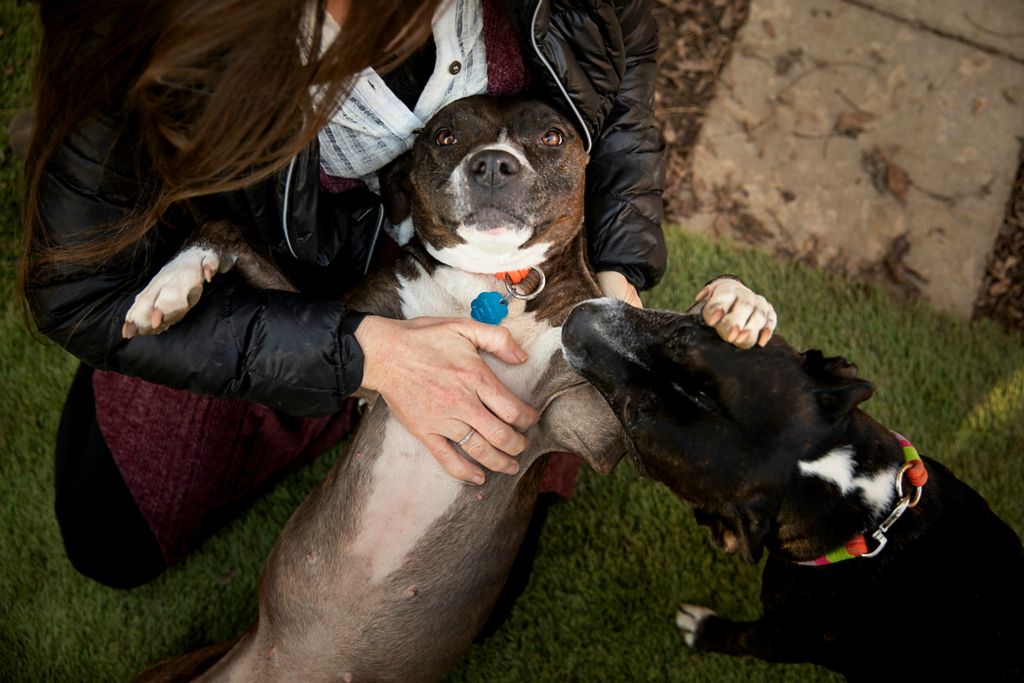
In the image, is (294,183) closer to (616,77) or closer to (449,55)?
(449,55)

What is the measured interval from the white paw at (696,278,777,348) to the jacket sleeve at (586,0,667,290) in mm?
737

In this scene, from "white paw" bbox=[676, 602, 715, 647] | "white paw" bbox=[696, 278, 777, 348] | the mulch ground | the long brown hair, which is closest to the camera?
the long brown hair

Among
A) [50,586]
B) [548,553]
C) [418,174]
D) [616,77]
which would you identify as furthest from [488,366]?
[50,586]

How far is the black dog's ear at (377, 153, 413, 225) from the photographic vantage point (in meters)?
2.80

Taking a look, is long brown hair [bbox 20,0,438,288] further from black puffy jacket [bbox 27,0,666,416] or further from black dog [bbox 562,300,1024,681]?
black dog [bbox 562,300,1024,681]

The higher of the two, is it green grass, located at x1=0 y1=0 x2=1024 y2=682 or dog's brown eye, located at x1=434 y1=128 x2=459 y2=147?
dog's brown eye, located at x1=434 y1=128 x2=459 y2=147

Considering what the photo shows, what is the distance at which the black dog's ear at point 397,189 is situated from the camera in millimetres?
2801

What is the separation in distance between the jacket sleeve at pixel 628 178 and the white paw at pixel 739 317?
2.42 feet

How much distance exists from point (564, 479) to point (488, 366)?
107 centimetres

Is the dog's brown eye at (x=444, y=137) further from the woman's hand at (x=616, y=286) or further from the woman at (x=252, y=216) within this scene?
the woman's hand at (x=616, y=286)

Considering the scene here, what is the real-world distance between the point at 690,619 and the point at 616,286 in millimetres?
1603

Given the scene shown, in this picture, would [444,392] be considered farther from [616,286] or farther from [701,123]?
[701,123]

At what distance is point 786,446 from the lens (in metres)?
2.35

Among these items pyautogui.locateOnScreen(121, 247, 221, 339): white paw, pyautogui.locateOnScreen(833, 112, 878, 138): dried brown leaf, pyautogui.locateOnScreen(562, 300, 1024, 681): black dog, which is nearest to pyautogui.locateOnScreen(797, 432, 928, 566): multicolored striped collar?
pyautogui.locateOnScreen(562, 300, 1024, 681): black dog
